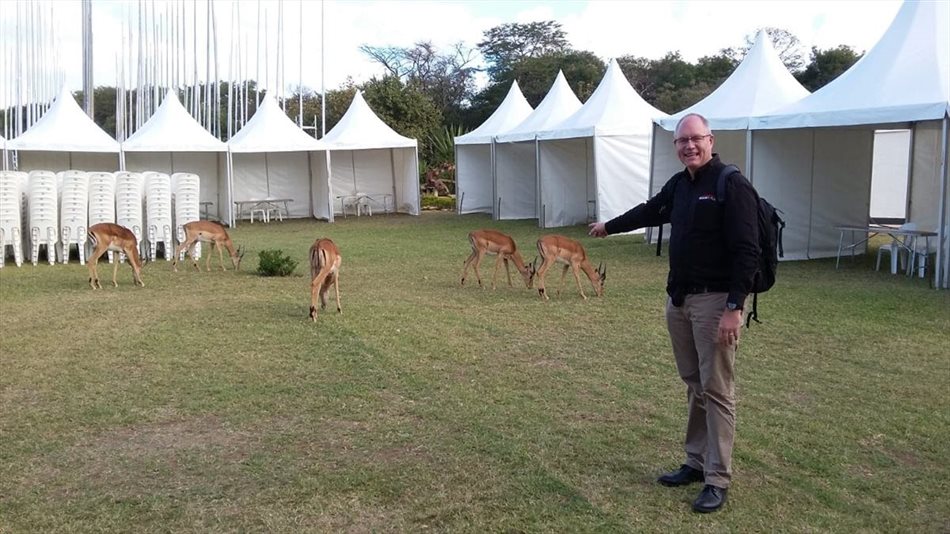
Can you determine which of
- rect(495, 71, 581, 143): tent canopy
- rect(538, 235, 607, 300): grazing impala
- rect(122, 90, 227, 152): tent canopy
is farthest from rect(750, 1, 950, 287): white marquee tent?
rect(122, 90, 227, 152): tent canopy

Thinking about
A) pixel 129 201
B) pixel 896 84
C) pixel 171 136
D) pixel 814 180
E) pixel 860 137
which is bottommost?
pixel 129 201

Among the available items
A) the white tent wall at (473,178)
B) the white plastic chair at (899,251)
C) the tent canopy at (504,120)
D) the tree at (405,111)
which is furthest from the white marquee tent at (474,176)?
the white plastic chair at (899,251)

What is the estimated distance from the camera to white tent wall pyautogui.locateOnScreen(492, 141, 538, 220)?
24281mm

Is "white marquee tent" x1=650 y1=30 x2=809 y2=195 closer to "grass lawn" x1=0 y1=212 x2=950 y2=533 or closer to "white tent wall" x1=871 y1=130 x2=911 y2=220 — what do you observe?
"grass lawn" x1=0 y1=212 x2=950 y2=533

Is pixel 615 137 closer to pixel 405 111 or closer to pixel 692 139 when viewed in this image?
pixel 692 139

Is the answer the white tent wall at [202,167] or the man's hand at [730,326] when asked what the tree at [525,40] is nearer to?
the white tent wall at [202,167]

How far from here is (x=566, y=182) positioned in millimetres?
21281

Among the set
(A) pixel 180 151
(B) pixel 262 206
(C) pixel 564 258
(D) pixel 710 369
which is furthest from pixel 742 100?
(B) pixel 262 206

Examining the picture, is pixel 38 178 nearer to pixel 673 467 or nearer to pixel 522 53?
pixel 673 467

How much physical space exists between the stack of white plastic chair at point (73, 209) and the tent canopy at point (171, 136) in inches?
312

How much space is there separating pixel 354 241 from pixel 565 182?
5.73 meters

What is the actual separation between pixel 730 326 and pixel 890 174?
59.8ft

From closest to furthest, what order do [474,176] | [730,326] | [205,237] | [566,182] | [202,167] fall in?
[730,326]
[205,237]
[566,182]
[202,167]
[474,176]

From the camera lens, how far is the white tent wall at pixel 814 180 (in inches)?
554
